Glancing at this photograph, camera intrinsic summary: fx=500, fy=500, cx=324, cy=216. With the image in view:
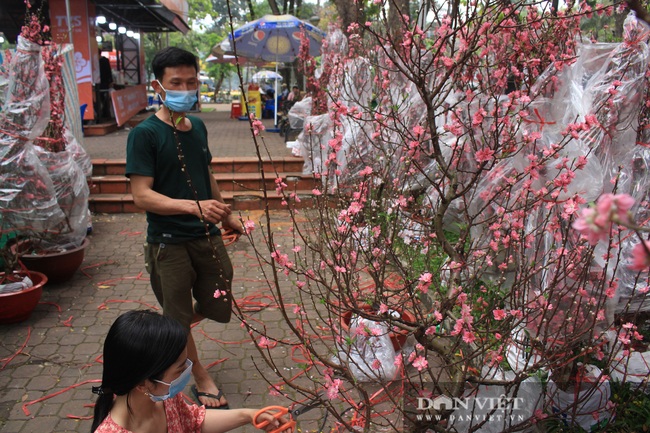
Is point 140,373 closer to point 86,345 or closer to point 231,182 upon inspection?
point 86,345

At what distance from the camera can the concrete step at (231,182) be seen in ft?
26.5

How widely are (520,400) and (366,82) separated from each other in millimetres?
4702

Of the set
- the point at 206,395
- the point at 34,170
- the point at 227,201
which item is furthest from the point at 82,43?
the point at 206,395

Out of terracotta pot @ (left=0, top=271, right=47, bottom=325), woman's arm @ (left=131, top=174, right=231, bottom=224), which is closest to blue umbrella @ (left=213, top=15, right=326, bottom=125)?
terracotta pot @ (left=0, top=271, right=47, bottom=325)

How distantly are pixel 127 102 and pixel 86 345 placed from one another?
11.5 metres

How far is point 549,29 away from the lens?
4039 millimetres

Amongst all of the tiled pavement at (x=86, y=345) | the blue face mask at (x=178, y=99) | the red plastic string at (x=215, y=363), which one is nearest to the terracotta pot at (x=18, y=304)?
the tiled pavement at (x=86, y=345)

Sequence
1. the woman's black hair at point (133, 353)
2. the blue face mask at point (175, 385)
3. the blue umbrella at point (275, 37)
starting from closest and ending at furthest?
1. the woman's black hair at point (133, 353)
2. the blue face mask at point (175, 385)
3. the blue umbrella at point (275, 37)

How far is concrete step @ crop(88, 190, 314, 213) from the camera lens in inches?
302

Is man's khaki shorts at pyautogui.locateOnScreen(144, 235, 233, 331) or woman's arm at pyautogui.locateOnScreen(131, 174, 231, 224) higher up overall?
woman's arm at pyautogui.locateOnScreen(131, 174, 231, 224)

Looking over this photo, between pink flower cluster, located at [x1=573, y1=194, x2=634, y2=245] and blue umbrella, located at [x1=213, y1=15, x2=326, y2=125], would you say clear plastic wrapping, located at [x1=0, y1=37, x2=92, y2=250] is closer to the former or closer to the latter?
pink flower cluster, located at [x1=573, y1=194, x2=634, y2=245]

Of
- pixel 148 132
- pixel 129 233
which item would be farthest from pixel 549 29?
pixel 129 233

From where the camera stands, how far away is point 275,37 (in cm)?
1219

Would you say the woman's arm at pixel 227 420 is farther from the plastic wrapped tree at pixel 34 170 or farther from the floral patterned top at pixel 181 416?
the plastic wrapped tree at pixel 34 170
